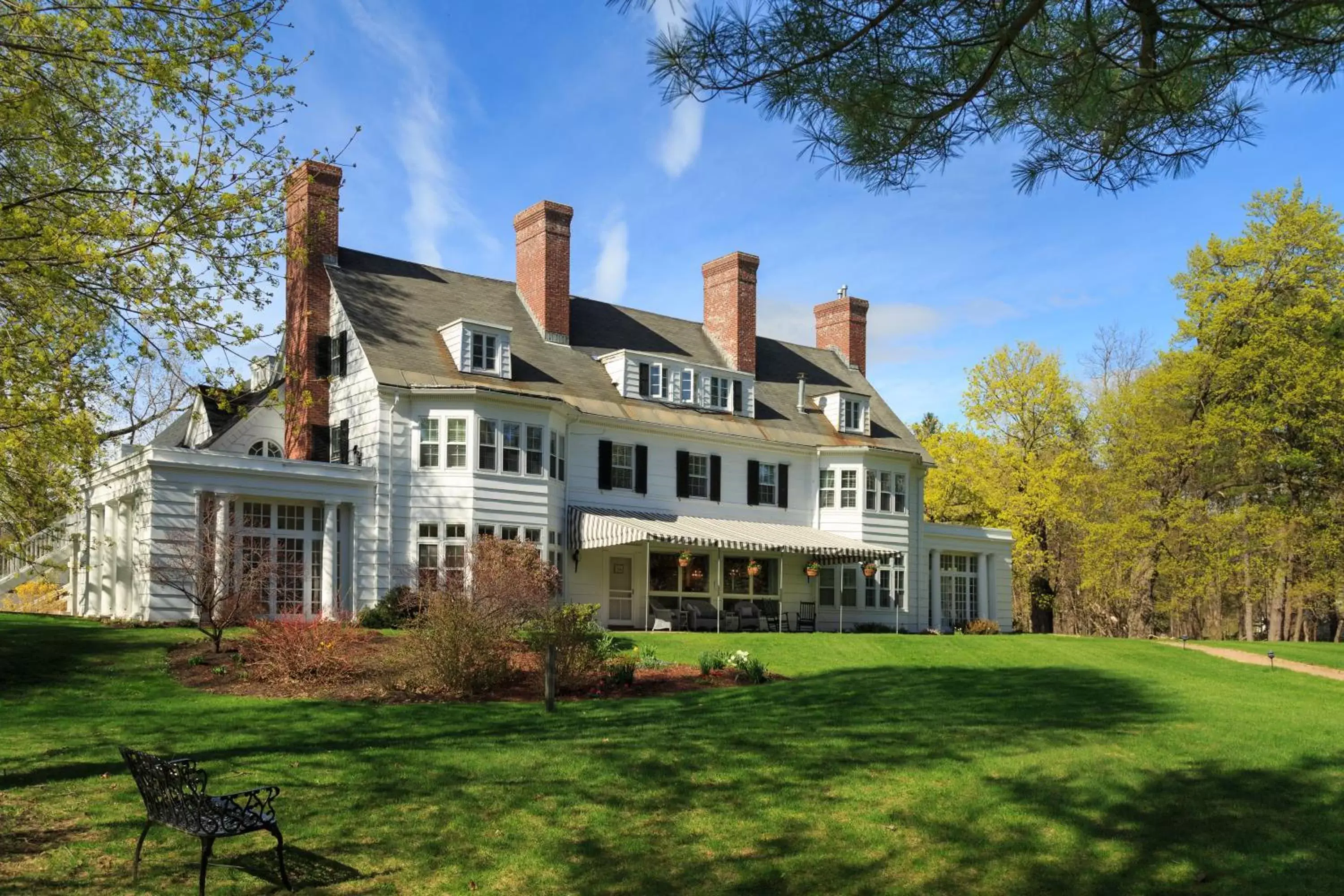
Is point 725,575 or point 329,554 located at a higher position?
point 329,554

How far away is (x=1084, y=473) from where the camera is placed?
36969 millimetres

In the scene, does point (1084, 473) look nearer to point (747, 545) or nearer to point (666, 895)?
point (747, 545)

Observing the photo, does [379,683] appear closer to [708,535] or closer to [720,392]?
[708,535]

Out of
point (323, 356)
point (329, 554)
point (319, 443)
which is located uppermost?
point (323, 356)

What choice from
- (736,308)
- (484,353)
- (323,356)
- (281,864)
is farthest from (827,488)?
(281,864)

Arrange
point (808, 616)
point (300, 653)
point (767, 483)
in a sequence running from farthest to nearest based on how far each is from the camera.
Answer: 1. point (767, 483)
2. point (808, 616)
3. point (300, 653)

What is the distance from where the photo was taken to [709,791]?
9.05 m

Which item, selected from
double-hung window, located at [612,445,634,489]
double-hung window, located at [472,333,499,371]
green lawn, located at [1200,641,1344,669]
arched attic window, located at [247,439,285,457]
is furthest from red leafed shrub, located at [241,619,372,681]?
green lawn, located at [1200,641,1344,669]

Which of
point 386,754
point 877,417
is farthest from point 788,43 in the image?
point 877,417

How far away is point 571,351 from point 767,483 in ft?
22.8


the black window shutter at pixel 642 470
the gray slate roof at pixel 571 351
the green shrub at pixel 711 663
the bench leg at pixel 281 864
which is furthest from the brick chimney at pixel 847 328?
the bench leg at pixel 281 864

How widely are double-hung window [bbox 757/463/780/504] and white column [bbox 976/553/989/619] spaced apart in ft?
29.3

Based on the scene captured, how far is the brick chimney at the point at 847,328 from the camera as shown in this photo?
38062 mm

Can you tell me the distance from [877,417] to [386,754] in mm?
27516
